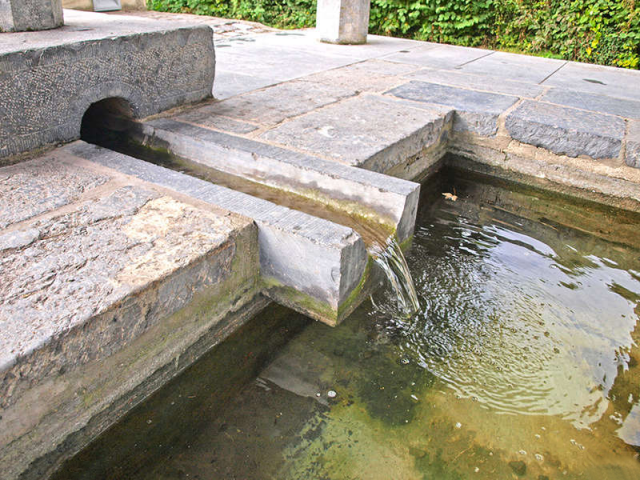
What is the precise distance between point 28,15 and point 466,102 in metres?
3.36

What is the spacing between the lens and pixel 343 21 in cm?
654

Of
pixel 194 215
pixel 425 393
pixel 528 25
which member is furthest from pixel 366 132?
pixel 528 25

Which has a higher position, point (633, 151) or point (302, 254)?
point (633, 151)

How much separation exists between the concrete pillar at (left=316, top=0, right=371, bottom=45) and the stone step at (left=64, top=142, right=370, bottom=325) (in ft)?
16.0

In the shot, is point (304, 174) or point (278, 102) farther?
point (278, 102)

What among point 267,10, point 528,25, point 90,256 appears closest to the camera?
point 90,256

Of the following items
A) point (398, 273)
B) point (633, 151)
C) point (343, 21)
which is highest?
point (343, 21)

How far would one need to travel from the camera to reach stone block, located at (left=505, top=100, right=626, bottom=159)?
3.68m

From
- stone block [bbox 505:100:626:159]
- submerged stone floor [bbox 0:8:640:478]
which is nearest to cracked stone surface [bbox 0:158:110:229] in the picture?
submerged stone floor [bbox 0:8:640:478]

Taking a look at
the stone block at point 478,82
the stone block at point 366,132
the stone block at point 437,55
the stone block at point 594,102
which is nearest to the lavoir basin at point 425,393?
the stone block at point 366,132

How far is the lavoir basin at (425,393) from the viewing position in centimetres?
187

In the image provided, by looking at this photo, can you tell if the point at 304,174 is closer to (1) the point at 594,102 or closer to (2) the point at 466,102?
(2) the point at 466,102

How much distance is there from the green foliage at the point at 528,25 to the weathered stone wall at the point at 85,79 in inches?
201

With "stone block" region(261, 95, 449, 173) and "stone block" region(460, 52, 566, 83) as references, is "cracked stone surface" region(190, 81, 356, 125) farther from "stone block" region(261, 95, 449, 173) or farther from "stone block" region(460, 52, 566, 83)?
"stone block" region(460, 52, 566, 83)
